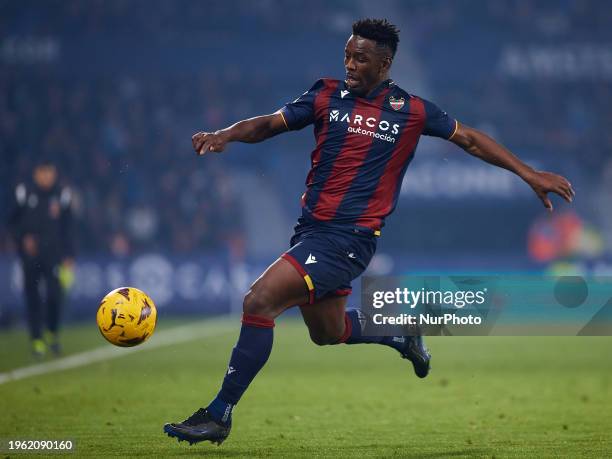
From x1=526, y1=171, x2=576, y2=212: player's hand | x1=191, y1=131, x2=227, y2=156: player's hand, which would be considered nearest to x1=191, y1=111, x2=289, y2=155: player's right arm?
x1=191, y1=131, x2=227, y2=156: player's hand

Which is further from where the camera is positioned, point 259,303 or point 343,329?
point 343,329

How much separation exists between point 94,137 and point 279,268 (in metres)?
16.8

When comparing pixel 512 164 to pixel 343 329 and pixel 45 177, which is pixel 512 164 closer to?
pixel 343 329

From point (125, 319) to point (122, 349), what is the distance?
7.21 metres

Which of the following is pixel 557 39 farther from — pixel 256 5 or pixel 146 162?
pixel 146 162

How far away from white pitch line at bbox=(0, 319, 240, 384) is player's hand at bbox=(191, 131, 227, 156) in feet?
15.8

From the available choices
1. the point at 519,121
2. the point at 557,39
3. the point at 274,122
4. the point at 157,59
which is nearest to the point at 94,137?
the point at 157,59

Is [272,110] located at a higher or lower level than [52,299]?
higher

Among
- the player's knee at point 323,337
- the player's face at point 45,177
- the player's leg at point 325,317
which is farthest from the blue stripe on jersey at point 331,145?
the player's face at point 45,177

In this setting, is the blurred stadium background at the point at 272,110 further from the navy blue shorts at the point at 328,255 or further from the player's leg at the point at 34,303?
the navy blue shorts at the point at 328,255

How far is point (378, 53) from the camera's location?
6133mm

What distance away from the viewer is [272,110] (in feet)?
74.8

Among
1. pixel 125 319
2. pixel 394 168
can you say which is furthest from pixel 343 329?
pixel 125 319

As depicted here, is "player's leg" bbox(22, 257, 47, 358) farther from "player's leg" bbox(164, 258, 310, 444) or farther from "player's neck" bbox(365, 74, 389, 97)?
"player's neck" bbox(365, 74, 389, 97)
